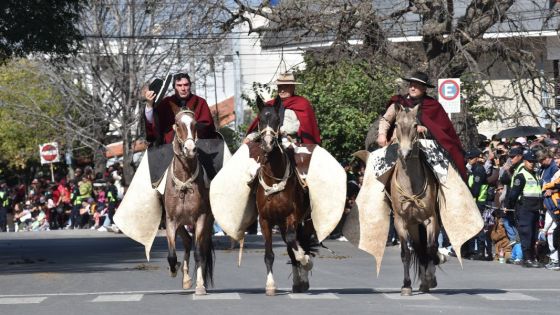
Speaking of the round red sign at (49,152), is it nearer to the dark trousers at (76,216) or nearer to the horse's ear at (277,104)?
the dark trousers at (76,216)

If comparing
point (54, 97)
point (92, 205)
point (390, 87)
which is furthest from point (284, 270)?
point (54, 97)

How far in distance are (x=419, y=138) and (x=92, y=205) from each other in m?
33.1

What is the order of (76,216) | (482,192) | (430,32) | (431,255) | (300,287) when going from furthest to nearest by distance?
(76,216) → (430,32) → (482,192) → (300,287) → (431,255)

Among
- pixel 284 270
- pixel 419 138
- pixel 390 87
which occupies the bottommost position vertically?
pixel 284 270

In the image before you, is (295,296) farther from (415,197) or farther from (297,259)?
(415,197)

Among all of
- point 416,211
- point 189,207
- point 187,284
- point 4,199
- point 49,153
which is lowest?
point 187,284

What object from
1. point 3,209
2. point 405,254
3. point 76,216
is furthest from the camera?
point 3,209

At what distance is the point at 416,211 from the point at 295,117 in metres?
1.82

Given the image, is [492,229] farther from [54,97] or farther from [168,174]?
[54,97]

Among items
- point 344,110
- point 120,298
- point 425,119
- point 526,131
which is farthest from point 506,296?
point 344,110

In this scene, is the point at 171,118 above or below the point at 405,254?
above

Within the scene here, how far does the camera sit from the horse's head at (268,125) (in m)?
15.9

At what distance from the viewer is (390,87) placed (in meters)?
35.6

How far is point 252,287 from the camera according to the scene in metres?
19.0
